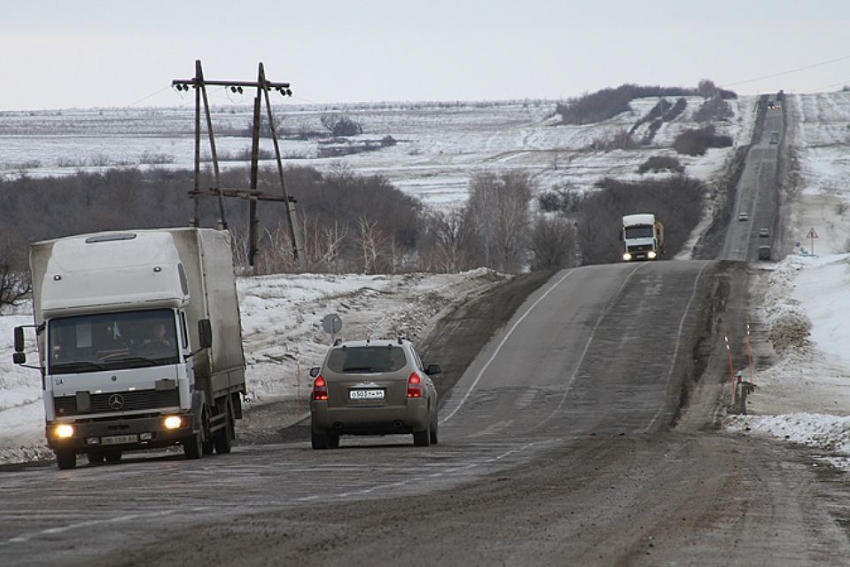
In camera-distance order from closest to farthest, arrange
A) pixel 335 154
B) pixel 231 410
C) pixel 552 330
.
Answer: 1. pixel 231 410
2. pixel 552 330
3. pixel 335 154

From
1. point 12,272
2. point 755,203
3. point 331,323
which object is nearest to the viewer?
point 331,323

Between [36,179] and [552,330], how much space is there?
9670 cm

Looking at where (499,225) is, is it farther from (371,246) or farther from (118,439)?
(118,439)

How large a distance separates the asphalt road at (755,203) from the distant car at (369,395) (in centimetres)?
7652

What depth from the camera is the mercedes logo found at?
18719 mm

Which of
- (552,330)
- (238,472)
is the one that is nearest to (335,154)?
(552,330)

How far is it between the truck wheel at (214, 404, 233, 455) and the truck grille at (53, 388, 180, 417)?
8.85 ft

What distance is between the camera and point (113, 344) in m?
18.8

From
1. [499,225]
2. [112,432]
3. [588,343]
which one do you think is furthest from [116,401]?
[499,225]

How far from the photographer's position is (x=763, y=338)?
40.3m

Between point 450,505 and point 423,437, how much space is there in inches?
350

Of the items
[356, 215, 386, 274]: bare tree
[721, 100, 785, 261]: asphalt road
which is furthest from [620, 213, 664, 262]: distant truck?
[721, 100, 785, 261]: asphalt road

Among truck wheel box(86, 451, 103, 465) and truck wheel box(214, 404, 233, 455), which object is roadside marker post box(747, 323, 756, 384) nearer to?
truck wheel box(214, 404, 233, 455)

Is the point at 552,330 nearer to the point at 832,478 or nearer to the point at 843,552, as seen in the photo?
the point at 832,478
